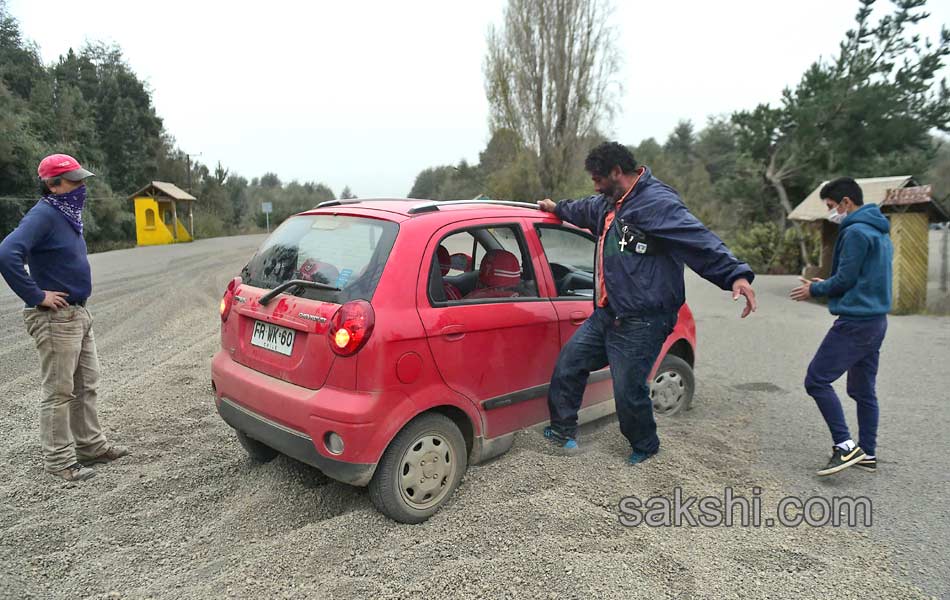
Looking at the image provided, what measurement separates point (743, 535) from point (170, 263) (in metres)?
20.0

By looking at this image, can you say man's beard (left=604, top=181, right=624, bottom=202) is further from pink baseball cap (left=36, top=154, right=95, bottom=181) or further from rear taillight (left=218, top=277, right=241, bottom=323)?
pink baseball cap (left=36, top=154, right=95, bottom=181)

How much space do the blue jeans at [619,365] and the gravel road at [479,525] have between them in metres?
0.22

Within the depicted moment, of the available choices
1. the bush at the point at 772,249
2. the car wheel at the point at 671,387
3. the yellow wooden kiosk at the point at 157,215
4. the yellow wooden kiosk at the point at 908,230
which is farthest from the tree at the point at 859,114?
the yellow wooden kiosk at the point at 157,215

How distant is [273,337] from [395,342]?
752 mm

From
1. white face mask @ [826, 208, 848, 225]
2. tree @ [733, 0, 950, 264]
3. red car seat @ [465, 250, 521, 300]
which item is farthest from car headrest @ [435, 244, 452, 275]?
tree @ [733, 0, 950, 264]

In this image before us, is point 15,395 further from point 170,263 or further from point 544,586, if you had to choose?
point 170,263

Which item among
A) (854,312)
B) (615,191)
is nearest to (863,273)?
(854,312)

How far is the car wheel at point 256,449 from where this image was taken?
12.9 feet

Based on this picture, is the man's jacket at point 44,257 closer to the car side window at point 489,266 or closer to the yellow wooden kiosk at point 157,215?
the car side window at point 489,266

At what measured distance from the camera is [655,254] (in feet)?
12.0

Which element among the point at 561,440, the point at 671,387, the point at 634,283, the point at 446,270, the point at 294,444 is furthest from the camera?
the point at 671,387

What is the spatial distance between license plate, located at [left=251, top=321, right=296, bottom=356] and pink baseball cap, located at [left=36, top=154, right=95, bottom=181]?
1478 mm

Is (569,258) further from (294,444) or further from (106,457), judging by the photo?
(106,457)

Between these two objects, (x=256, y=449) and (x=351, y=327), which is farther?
(x=256, y=449)
